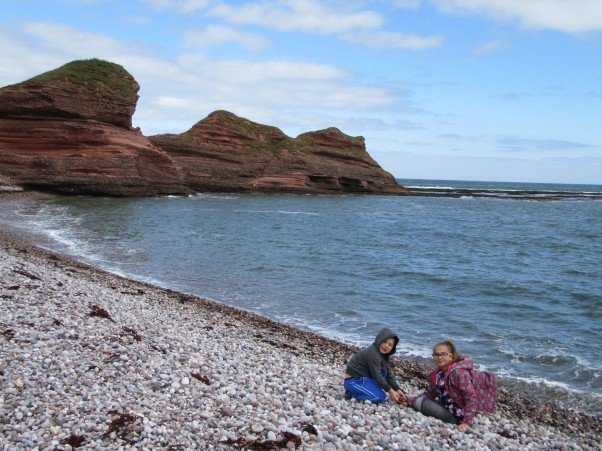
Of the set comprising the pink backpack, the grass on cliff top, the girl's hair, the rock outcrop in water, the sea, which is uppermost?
the grass on cliff top

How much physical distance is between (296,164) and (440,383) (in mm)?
66032

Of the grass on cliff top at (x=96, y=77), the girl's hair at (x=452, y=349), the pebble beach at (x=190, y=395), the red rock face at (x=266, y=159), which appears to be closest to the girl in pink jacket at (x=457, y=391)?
the girl's hair at (x=452, y=349)

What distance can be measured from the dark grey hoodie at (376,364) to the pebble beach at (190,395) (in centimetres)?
38

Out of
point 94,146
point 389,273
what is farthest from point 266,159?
point 389,273

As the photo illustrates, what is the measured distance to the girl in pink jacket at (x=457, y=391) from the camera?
7160 mm

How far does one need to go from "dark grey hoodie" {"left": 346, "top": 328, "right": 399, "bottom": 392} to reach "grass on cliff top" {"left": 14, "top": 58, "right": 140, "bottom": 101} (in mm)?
50132

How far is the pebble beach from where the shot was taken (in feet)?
18.9

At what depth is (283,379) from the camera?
27.3 ft

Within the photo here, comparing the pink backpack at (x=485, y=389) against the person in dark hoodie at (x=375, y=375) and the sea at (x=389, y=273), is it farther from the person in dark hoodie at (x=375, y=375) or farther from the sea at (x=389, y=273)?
the sea at (x=389, y=273)

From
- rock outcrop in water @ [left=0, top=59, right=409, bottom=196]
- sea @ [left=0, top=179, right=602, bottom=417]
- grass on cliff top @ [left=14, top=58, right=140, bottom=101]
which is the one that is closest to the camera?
sea @ [left=0, top=179, right=602, bottom=417]

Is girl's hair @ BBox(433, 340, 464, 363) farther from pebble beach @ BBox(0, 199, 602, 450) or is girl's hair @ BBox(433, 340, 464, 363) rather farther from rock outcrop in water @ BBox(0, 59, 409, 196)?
rock outcrop in water @ BBox(0, 59, 409, 196)

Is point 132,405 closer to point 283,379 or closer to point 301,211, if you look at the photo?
point 283,379

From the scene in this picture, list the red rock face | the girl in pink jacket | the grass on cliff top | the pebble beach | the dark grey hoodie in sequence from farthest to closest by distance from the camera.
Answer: the red rock face < the grass on cliff top < the dark grey hoodie < the girl in pink jacket < the pebble beach

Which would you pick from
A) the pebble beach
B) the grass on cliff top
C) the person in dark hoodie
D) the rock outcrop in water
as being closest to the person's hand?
the person in dark hoodie
